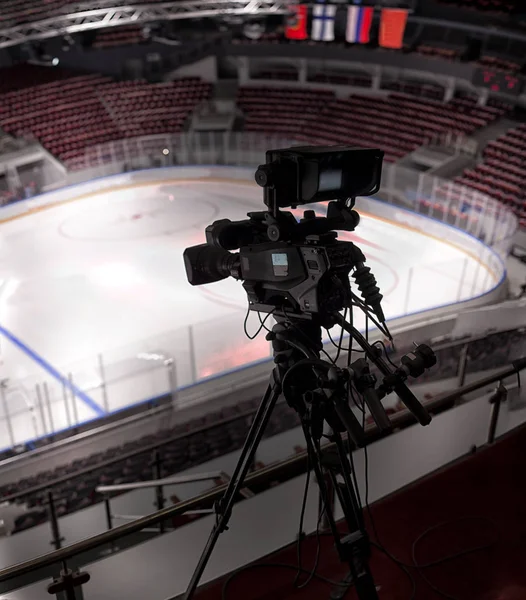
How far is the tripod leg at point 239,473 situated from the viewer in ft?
6.04

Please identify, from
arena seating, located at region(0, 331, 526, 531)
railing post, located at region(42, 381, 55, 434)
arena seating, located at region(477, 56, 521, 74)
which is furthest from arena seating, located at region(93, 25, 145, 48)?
arena seating, located at region(0, 331, 526, 531)

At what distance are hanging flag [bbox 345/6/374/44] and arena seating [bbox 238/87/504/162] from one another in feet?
5.69

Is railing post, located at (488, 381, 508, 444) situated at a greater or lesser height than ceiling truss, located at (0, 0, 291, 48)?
greater

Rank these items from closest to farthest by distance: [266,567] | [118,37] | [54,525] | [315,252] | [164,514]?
[315,252], [164,514], [266,567], [54,525], [118,37]

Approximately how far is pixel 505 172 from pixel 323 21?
7224 mm

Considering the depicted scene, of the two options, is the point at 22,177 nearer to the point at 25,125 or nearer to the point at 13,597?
the point at 25,125

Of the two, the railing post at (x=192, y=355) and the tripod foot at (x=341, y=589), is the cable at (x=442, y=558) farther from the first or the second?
the railing post at (x=192, y=355)

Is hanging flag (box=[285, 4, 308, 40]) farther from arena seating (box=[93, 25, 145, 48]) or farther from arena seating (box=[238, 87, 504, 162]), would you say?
arena seating (box=[93, 25, 145, 48])

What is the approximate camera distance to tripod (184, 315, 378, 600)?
167 cm

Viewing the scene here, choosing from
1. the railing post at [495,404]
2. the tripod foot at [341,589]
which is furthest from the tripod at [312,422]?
the railing post at [495,404]

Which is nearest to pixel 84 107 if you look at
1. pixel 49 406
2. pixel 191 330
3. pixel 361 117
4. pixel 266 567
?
pixel 361 117

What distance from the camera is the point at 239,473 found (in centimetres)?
192

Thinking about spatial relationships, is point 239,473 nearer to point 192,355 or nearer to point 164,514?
point 164,514

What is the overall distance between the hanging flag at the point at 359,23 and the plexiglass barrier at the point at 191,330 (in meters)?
4.48
